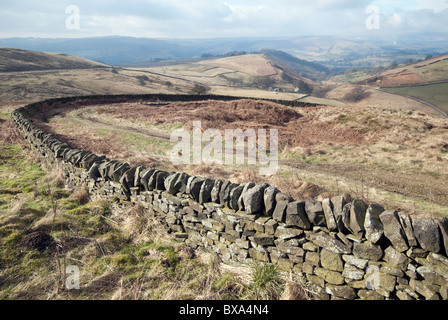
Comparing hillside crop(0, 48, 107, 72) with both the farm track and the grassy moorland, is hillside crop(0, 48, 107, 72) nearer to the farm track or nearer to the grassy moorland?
the grassy moorland

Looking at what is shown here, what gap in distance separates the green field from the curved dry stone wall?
90152 mm

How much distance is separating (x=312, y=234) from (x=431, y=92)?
11236 centimetres

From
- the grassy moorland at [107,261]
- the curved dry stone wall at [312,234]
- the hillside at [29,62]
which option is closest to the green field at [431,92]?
A: the curved dry stone wall at [312,234]

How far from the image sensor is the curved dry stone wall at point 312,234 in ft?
12.4

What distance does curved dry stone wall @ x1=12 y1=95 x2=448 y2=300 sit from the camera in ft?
12.4

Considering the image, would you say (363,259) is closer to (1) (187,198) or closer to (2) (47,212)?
(1) (187,198)

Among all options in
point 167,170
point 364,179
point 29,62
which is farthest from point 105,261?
point 29,62

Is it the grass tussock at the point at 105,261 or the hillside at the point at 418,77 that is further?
the hillside at the point at 418,77

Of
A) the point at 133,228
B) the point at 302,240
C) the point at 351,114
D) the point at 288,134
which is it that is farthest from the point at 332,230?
the point at 351,114

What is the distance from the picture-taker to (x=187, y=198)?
629 centimetres

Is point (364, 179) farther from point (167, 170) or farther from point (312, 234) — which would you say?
point (167, 170)

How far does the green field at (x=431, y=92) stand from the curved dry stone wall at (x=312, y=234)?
296 ft

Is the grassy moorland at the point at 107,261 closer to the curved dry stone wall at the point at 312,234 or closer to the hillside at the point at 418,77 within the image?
the curved dry stone wall at the point at 312,234

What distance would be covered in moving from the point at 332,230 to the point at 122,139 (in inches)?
652
